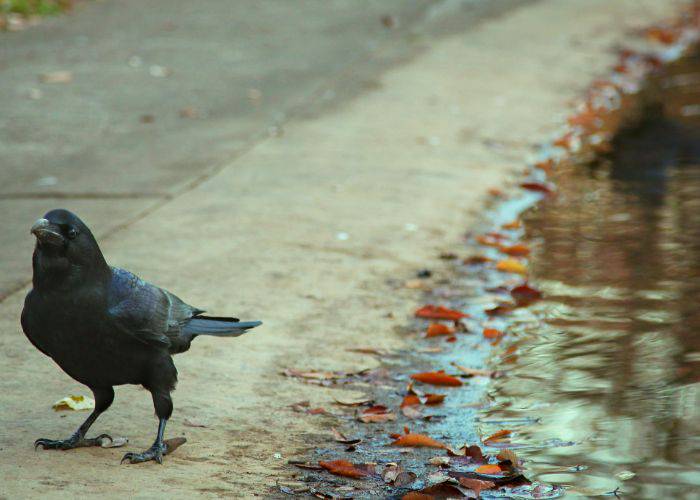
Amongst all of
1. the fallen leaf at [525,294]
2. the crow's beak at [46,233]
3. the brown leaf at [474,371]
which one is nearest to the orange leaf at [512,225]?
the fallen leaf at [525,294]

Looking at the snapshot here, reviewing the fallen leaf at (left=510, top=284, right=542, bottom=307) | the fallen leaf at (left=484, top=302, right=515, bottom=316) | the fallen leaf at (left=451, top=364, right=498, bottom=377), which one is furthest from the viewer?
the fallen leaf at (left=510, top=284, right=542, bottom=307)

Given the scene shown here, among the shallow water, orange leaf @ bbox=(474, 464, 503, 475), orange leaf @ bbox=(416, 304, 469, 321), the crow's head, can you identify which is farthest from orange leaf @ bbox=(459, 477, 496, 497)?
orange leaf @ bbox=(416, 304, 469, 321)

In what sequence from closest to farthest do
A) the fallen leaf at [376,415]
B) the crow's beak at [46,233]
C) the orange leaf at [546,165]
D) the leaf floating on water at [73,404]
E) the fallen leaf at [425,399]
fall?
1. the crow's beak at [46,233]
2. the leaf floating on water at [73,404]
3. the fallen leaf at [376,415]
4. the fallen leaf at [425,399]
5. the orange leaf at [546,165]

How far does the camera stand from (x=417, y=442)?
4.31 m

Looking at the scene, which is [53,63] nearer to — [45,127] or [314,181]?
[45,127]

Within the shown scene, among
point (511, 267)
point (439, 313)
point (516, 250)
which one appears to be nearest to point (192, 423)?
point (439, 313)

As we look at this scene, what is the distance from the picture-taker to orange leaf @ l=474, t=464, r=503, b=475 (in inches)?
158

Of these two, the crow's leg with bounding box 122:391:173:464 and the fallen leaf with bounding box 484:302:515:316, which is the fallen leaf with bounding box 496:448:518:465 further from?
the fallen leaf with bounding box 484:302:515:316

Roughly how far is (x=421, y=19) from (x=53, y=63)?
4.12 meters

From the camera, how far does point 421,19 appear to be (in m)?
12.7

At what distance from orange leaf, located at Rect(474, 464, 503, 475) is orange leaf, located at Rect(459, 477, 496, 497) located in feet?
0.35

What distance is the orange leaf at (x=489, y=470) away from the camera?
402 centimetres

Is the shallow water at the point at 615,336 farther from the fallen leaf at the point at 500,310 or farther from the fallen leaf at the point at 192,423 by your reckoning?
the fallen leaf at the point at 192,423

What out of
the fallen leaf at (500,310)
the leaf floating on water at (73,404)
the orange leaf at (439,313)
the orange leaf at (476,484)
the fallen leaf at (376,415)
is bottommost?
the fallen leaf at (376,415)
